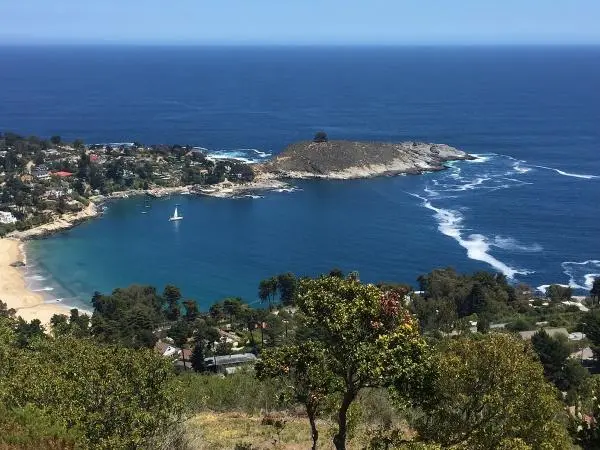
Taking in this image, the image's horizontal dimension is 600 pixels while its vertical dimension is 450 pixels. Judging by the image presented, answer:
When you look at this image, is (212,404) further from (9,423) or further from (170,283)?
(170,283)

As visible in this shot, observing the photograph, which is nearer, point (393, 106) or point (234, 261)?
point (234, 261)

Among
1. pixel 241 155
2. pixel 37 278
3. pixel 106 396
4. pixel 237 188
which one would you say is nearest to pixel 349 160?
pixel 241 155

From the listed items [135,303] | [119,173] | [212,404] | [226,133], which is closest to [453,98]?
[226,133]

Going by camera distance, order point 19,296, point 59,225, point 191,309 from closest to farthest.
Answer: point 191,309 < point 19,296 < point 59,225

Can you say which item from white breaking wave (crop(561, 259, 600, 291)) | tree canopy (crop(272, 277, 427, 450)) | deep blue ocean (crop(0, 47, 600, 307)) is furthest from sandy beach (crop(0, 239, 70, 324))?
white breaking wave (crop(561, 259, 600, 291))

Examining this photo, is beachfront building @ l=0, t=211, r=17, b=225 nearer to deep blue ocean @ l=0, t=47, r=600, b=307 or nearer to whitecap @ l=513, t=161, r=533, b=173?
deep blue ocean @ l=0, t=47, r=600, b=307

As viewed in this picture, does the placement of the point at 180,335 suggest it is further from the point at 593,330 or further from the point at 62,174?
the point at 62,174
